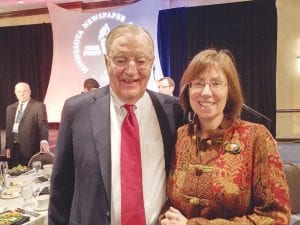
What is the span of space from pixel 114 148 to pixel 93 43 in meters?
5.65

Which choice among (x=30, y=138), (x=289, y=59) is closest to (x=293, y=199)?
(x=30, y=138)

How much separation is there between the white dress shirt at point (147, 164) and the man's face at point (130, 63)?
11 centimetres

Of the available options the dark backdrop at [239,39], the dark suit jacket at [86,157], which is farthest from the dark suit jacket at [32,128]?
the dark suit jacket at [86,157]

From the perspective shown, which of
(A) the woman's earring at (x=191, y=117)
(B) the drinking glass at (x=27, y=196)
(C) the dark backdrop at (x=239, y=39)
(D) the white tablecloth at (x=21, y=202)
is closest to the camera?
(A) the woman's earring at (x=191, y=117)

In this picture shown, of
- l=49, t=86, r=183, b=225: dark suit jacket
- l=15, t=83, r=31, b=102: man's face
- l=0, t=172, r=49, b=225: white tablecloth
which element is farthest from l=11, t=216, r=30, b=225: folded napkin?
l=15, t=83, r=31, b=102: man's face

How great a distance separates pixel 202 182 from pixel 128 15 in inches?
226

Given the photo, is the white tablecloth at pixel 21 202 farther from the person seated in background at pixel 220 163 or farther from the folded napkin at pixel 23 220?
the person seated in background at pixel 220 163

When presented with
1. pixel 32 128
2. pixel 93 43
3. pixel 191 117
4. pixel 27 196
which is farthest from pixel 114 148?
pixel 93 43

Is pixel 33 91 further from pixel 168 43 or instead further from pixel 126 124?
pixel 126 124

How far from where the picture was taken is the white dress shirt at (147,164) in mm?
1420

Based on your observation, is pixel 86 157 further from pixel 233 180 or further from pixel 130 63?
pixel 233 180

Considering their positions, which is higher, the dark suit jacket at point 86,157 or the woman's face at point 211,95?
the woman's face at point 211,95

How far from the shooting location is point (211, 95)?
1.35m

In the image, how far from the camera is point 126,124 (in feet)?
4.81
